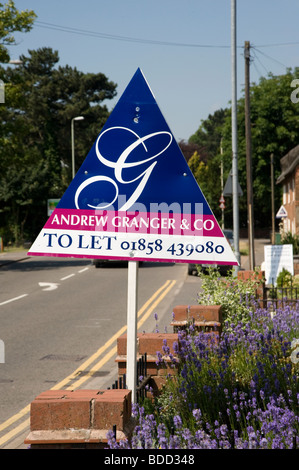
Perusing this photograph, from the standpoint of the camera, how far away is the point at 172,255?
16.7 feet

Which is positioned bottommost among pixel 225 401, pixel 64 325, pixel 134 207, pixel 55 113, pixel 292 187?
pixel 64 325

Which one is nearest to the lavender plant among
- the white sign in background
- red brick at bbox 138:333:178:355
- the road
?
red brick at bbox 138:333:178:355

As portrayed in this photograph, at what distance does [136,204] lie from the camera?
517 centimetres

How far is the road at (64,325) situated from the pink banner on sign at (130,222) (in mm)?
2488

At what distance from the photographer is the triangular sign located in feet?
16.7

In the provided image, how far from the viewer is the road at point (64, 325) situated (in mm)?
9172

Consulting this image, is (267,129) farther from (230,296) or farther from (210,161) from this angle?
(230,296)

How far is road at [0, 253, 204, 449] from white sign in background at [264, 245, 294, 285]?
2456mm

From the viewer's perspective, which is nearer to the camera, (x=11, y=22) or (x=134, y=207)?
(x=134, y=207)

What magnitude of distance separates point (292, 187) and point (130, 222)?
161 ft

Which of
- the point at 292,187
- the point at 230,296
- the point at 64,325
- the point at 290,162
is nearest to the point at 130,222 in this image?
the point at 230,296

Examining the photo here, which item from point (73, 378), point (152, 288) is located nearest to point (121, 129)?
point (73, 378)
